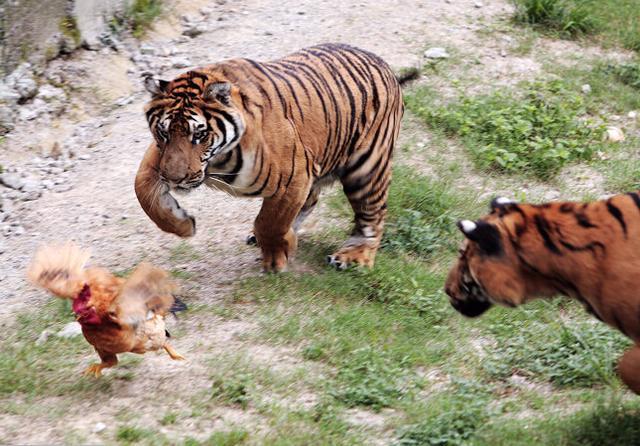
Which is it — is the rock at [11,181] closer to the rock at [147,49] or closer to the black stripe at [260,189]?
the rock at [147,49]

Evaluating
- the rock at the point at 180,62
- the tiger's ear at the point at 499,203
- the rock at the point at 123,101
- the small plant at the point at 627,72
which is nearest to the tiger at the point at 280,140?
the tiger's ear at the point at 499,203

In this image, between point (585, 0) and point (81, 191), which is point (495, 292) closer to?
point (81, 191)

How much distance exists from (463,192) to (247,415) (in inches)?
129

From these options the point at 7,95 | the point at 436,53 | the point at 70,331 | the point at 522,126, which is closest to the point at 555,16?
the point at 436,53

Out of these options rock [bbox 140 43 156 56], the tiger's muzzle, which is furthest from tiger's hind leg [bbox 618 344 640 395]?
rock [bbox 140 43 156 56]

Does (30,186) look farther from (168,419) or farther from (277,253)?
(168,419)

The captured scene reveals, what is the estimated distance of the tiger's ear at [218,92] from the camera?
529 cm

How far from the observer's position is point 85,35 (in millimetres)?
8375

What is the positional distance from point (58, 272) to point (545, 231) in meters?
2.22

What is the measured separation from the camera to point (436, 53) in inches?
350

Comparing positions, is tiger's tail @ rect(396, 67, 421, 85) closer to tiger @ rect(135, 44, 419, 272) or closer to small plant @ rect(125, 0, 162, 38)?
tiger @ rect(135, 44, 419, 272)

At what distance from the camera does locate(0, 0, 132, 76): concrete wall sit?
7.67 m

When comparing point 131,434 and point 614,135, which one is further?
point 614,135

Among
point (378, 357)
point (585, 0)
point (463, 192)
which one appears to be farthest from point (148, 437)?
point (585, 0)
